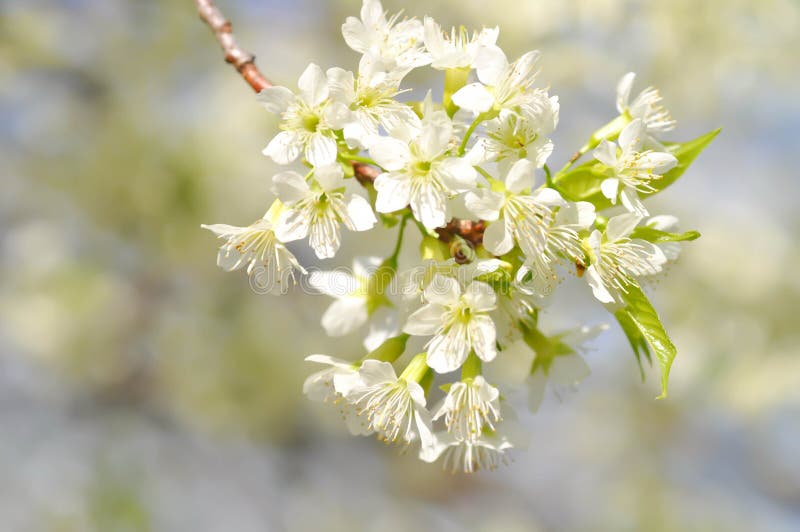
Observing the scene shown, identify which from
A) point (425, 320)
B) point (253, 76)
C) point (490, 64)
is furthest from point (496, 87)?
point (253, 76)

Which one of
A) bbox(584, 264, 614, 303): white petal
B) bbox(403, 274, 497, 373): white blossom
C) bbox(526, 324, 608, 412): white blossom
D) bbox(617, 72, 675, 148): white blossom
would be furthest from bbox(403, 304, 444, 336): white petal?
bbox(617, 72, 675, 148): white blossom

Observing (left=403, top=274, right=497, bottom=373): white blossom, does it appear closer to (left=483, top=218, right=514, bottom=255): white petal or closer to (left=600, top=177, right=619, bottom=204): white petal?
(left=483, top=218, right=514, bottom=255): white petal

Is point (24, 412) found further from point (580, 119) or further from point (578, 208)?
point (578, 208)

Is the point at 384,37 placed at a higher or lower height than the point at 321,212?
higher

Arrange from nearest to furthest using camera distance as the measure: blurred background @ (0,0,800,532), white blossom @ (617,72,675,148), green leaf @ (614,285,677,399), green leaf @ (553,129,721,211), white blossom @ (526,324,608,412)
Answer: green leaf @ (614,285,677,399), green leaf @ (553,129,721,211), white blossom @ (617,72,675,148), white blossom @ (526,324,608,412), blurred background @ (0,0,800,532)

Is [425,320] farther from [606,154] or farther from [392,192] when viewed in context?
[606,154]

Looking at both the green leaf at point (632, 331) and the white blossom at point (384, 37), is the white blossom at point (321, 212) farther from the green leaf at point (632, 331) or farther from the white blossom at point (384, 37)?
the green leaf at point (632, 331)
